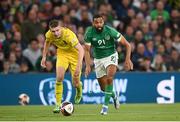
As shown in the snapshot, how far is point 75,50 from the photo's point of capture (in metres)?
18.5

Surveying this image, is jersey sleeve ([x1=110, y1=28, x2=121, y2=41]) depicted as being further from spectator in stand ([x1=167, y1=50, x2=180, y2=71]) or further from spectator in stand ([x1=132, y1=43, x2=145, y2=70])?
spectator in stand ([x1=167, y1=50, x2=180, y2=71])

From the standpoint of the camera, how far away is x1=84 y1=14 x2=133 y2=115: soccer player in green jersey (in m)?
17.5

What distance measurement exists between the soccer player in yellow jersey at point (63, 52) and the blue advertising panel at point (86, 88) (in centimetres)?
578

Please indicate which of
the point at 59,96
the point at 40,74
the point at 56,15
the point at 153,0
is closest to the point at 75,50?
the point at 59,96

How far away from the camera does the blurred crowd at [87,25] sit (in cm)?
2500

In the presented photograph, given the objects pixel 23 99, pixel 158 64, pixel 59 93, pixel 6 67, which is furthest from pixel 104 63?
pixel 158 64

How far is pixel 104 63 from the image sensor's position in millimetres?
18250

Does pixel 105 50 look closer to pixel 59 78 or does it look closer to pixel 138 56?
pixel 59 78

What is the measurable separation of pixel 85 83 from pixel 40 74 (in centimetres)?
149

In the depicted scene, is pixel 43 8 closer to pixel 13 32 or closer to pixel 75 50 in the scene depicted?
pixel 13 32

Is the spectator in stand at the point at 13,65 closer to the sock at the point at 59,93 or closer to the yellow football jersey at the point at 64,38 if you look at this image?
the yellow football jersey at the point at 64,38

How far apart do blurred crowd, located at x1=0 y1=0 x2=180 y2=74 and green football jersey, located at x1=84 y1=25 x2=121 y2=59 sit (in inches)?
263

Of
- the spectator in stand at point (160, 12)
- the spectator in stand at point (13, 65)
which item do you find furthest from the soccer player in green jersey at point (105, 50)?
the spectator in stand at point (160, 12)

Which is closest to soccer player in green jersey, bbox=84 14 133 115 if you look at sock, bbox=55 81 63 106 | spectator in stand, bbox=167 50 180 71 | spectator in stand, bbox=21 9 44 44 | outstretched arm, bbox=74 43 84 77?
outstretched arm, bbox=74 43 84 77
